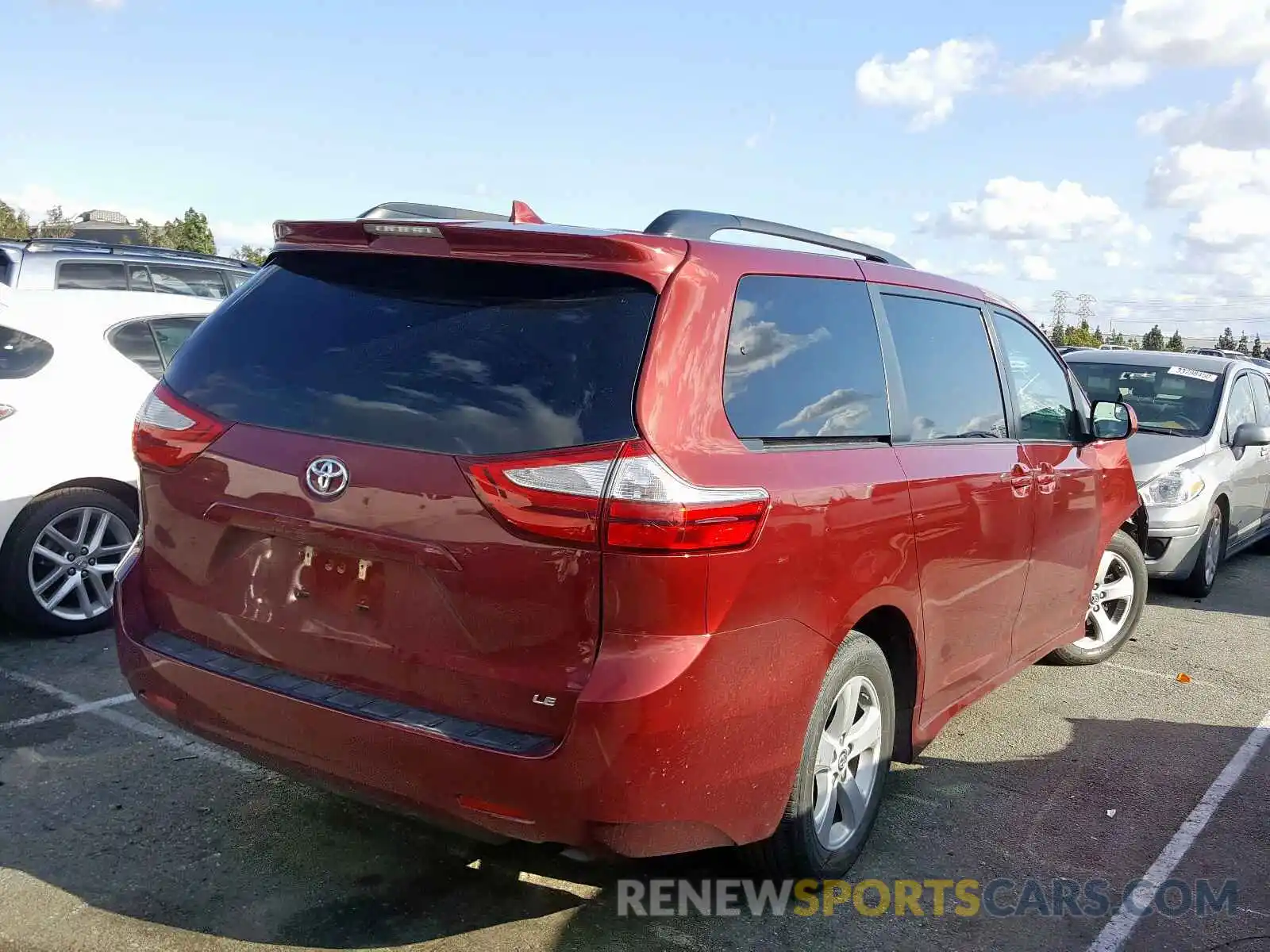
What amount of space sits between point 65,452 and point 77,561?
0.57m

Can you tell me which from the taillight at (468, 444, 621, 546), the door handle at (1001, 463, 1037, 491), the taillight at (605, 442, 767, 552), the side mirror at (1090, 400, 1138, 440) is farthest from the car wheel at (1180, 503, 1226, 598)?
the taillight at (468, 444, 621, 546)

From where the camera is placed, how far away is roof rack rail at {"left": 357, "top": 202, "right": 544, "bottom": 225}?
3.25m

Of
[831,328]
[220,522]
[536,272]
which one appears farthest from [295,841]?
[831,328]

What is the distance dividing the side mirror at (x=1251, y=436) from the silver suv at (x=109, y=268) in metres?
8.45

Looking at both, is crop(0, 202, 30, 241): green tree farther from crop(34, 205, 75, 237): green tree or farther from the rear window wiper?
the rear window wiper

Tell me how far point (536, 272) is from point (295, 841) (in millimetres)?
2026

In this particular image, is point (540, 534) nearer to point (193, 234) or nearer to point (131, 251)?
point (131, 251)

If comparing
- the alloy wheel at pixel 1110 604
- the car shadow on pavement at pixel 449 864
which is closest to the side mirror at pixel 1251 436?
the alloy wheel at pixel 1110 604

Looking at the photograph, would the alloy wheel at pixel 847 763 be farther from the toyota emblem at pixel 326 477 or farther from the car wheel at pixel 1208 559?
the car wheel at pixel 1208 559

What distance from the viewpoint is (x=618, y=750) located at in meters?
2.62

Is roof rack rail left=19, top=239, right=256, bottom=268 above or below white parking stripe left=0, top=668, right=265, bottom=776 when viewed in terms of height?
above

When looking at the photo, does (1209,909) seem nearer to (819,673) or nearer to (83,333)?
(819,673)

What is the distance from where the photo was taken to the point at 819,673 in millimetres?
3117

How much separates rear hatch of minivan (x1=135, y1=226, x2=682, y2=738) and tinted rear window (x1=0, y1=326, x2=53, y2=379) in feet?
9.11
